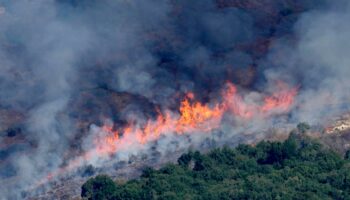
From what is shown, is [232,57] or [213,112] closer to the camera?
[213,112]

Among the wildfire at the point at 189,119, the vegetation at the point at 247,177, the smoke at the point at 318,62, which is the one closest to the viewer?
the vegetation at the point at 247,177

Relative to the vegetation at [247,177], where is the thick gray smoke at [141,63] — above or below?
above

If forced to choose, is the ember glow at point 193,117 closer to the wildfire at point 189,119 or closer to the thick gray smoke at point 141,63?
the wildfire at point 189,119

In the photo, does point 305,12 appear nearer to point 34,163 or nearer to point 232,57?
point 232,57

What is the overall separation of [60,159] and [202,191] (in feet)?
46.0

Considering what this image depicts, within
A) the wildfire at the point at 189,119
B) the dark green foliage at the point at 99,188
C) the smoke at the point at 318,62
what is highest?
the smoke at the point at 318,62

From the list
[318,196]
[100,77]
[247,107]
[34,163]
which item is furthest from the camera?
[100,77]

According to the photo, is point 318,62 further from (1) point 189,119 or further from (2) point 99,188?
(2) point 99,188

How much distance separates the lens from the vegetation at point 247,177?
75.0 meters

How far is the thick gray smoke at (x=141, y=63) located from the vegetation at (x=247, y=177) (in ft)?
14.9

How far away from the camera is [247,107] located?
90.5 metres

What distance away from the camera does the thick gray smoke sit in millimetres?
88188

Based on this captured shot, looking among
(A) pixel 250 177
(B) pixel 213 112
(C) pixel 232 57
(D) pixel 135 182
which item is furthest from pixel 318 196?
(C) pixel 232 57

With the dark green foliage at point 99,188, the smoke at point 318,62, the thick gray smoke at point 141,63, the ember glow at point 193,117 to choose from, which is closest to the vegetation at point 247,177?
the dark green foliage at point 99,188
